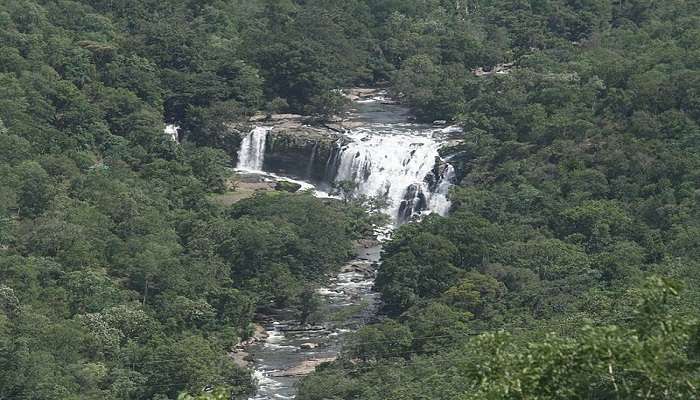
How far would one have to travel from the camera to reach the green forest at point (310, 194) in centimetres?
3678

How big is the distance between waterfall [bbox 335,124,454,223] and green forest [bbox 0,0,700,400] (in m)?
1.07

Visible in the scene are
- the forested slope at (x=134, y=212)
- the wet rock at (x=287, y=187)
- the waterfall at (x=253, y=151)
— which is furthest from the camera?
the waterfall at (x=253, y=151)

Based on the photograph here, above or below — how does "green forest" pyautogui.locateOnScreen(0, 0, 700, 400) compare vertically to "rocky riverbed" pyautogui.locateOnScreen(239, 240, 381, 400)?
above

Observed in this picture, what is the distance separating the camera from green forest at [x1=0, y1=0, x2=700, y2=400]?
A: 36.8 m

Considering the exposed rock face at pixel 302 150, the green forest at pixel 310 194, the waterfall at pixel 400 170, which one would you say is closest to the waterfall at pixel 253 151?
the exposed rock face at pixel 302 150

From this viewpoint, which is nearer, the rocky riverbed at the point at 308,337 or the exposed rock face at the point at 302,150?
the rocky riverbed at the point at 308,337

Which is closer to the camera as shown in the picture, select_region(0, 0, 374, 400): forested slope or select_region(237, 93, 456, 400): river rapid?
select_region(0, 0, 374, 400): forested slope

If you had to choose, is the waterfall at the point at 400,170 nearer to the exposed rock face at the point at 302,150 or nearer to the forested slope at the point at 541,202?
the exposed rock face at the point at 302,150

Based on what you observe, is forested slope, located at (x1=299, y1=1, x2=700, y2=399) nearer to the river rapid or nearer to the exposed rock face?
the river rapid

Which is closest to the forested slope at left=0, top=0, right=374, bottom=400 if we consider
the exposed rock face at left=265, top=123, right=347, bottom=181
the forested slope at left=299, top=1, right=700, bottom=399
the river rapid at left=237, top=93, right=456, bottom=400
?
the river rapid at left=237, top=93, right=456, bottom=400

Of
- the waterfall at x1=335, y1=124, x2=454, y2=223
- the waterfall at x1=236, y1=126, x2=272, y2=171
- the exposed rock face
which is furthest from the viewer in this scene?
the waterfall at x1=236, y1=126, x2=272, y2=171

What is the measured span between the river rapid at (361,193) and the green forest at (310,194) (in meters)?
0.73

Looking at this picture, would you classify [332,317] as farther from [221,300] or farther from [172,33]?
[172,33]

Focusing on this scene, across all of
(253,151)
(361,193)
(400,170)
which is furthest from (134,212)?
(253,151)
